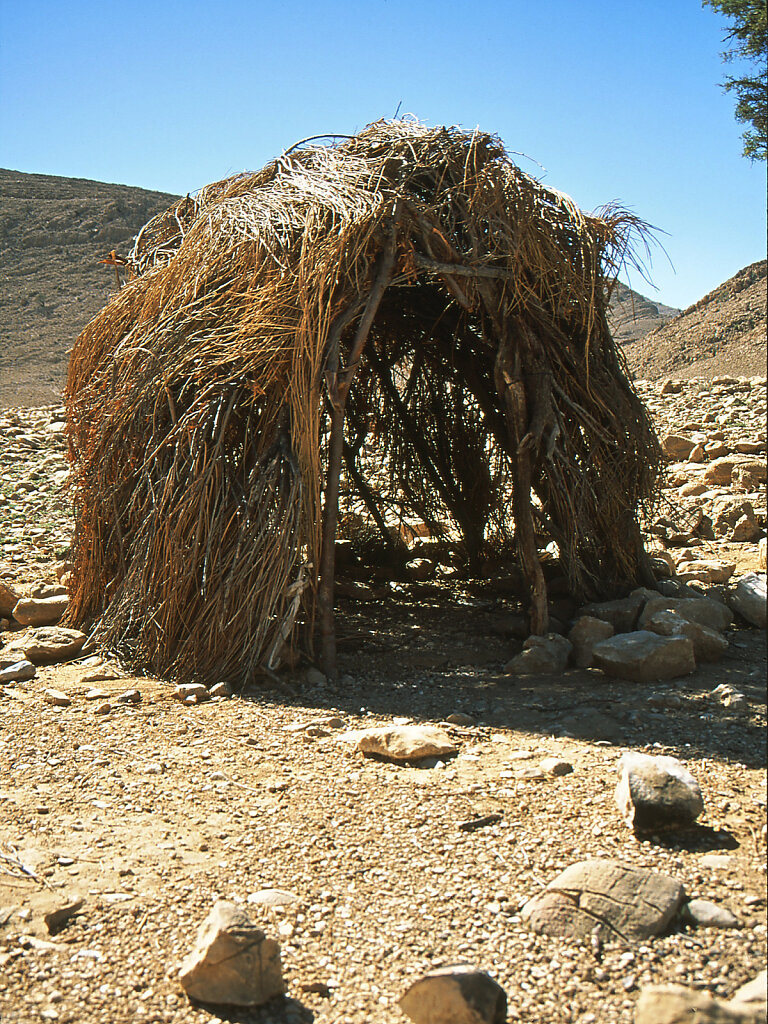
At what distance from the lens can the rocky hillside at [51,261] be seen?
2409 centimetres

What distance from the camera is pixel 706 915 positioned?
239cm

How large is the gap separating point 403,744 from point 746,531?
3.93 meters

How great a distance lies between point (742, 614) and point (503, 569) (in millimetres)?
1773

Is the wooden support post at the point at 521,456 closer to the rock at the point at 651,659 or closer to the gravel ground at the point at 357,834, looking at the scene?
the gravel ground at the point at 357,834

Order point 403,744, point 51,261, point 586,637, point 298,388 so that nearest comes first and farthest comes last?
point 403,744, point 298,388, point 586,637, point 51,261

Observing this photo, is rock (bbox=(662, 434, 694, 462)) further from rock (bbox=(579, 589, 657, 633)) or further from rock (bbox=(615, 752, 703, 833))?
rock (bbox=(615, 752, 703, 833))

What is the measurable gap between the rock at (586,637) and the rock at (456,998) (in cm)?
264

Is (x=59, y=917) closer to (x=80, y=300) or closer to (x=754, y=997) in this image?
(x=754, y=997)

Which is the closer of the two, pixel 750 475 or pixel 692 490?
pixel 750 475

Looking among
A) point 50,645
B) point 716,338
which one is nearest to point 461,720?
point 50,645

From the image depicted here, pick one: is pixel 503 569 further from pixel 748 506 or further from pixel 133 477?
pixel 133 477

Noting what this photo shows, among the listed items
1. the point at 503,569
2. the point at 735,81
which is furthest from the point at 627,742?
the point at 735,81

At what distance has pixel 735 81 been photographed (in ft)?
45.0

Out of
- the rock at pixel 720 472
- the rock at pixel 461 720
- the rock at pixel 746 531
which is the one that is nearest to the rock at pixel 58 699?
the rock at pixel 461 720
